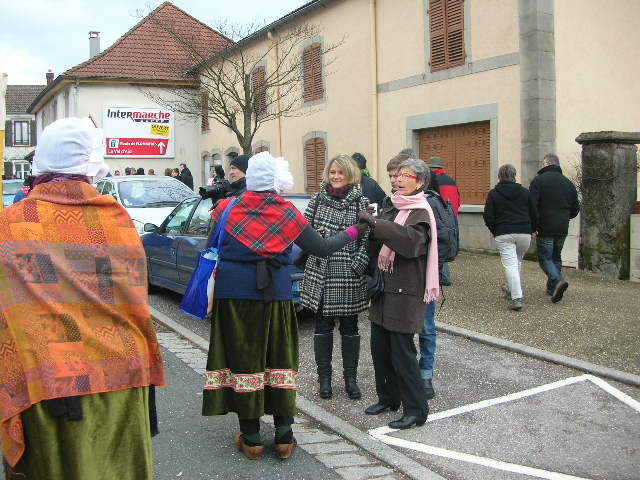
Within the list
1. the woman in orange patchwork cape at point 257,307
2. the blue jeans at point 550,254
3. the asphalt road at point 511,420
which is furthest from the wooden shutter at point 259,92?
the woman in orange patchwork cape at point 257,307

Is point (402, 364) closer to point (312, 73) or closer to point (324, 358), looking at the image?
point (324, 358)

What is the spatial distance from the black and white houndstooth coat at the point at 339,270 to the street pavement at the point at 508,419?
78cm

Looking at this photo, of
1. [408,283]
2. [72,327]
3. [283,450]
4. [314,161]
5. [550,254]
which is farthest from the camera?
[314,161]

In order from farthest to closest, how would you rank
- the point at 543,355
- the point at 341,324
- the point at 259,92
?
the point at 259,92 < the point at 543,355 < the point at 341,324

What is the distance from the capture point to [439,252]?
209 inches

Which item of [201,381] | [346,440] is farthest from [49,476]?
[201,381]

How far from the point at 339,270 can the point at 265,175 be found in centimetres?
126

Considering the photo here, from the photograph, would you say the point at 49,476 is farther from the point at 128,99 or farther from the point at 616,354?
the point at 128,99

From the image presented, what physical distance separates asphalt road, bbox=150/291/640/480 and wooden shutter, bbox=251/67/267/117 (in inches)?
497

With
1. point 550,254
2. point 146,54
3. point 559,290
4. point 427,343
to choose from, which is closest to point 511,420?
point 427,343

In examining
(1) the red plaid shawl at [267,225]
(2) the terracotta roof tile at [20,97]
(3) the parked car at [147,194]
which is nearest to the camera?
(1) the red plaid shawl at [267,225]

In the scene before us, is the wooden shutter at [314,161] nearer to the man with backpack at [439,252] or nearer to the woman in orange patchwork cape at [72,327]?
the man with backpack at [439,252]

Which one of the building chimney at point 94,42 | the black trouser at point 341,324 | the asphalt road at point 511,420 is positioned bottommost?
the asphalt road at point 511,420

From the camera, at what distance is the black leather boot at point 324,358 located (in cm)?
553
